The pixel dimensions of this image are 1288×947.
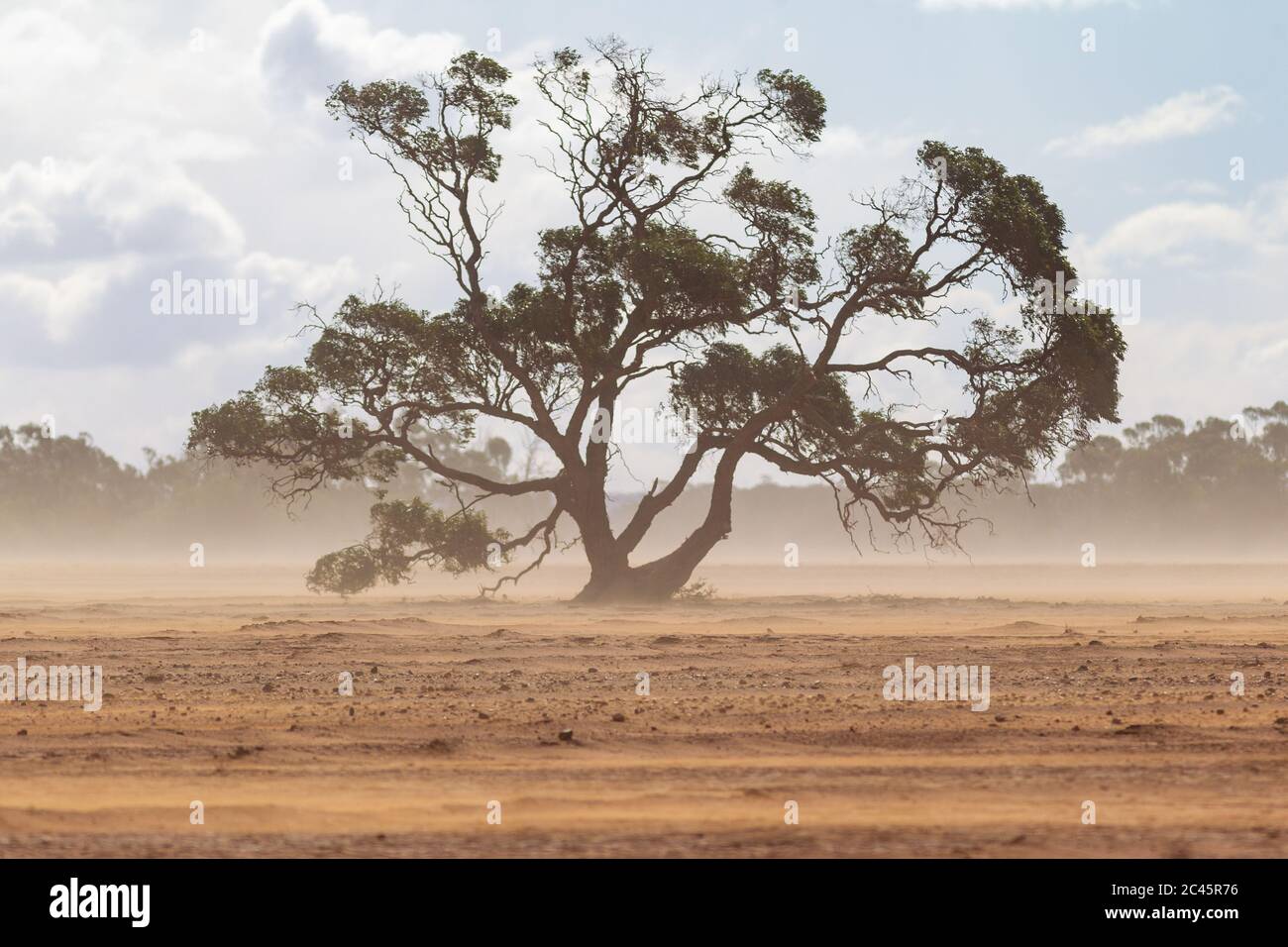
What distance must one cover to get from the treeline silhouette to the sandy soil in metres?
55.7

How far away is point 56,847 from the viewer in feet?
25.0

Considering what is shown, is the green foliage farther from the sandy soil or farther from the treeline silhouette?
the treeline silhouette

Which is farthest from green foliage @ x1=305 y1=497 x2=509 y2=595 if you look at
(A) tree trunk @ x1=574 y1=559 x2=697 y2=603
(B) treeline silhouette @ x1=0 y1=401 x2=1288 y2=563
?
(B) treeline silhouette @ x1=0 y1=401 x2=1288 y2=563

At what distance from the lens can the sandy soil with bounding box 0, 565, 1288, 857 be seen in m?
7.96

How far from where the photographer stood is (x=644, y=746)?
36.4 feet

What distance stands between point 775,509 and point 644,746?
332 ft

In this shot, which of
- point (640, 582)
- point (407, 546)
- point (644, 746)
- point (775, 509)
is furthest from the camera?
point (775, 509)

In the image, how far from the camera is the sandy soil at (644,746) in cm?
796

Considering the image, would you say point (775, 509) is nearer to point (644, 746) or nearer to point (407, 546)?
point (407, 546)

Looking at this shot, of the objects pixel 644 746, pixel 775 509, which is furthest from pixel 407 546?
pixel 775 509

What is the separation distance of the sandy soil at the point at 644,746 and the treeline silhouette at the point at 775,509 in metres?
55.7

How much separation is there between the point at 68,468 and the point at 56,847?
109 metres
